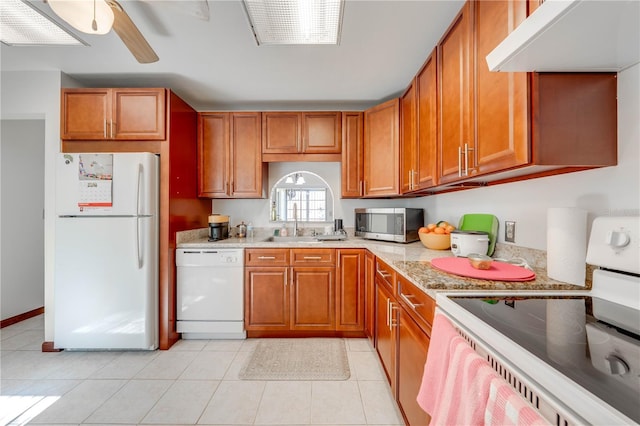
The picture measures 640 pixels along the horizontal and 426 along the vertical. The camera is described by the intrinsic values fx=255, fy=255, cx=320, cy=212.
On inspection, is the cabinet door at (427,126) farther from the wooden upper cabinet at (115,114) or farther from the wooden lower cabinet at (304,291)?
the wooden upper cabinet at (115,114)

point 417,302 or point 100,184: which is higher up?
point 100,184

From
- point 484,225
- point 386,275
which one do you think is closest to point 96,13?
point 386,275

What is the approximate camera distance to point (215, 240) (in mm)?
2535

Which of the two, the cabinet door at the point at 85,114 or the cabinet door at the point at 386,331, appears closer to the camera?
the cabinet door at the point at 386,331

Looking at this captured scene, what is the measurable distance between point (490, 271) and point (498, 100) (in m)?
0.74

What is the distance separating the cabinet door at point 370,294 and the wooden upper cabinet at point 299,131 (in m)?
1.25

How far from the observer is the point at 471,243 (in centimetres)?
152

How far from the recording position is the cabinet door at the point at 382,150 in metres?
2.40

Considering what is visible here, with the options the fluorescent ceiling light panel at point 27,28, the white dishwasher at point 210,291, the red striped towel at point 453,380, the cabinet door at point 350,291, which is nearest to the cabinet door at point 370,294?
the cabinet door at point 350,291

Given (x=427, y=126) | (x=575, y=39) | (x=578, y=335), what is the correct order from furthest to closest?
(x=427, y=126) < (x=575, y=39) < (x=578, y=335)

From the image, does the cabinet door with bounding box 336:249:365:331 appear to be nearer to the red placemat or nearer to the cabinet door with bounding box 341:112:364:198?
the cabinet door with bounding box 341:112:364:198

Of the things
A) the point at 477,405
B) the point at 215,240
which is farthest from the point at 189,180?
the point at 477,405

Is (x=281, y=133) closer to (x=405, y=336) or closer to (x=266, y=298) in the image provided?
(x=266, y=298)

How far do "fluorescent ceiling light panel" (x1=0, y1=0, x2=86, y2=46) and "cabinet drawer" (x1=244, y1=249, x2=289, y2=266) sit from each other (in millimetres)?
1986
